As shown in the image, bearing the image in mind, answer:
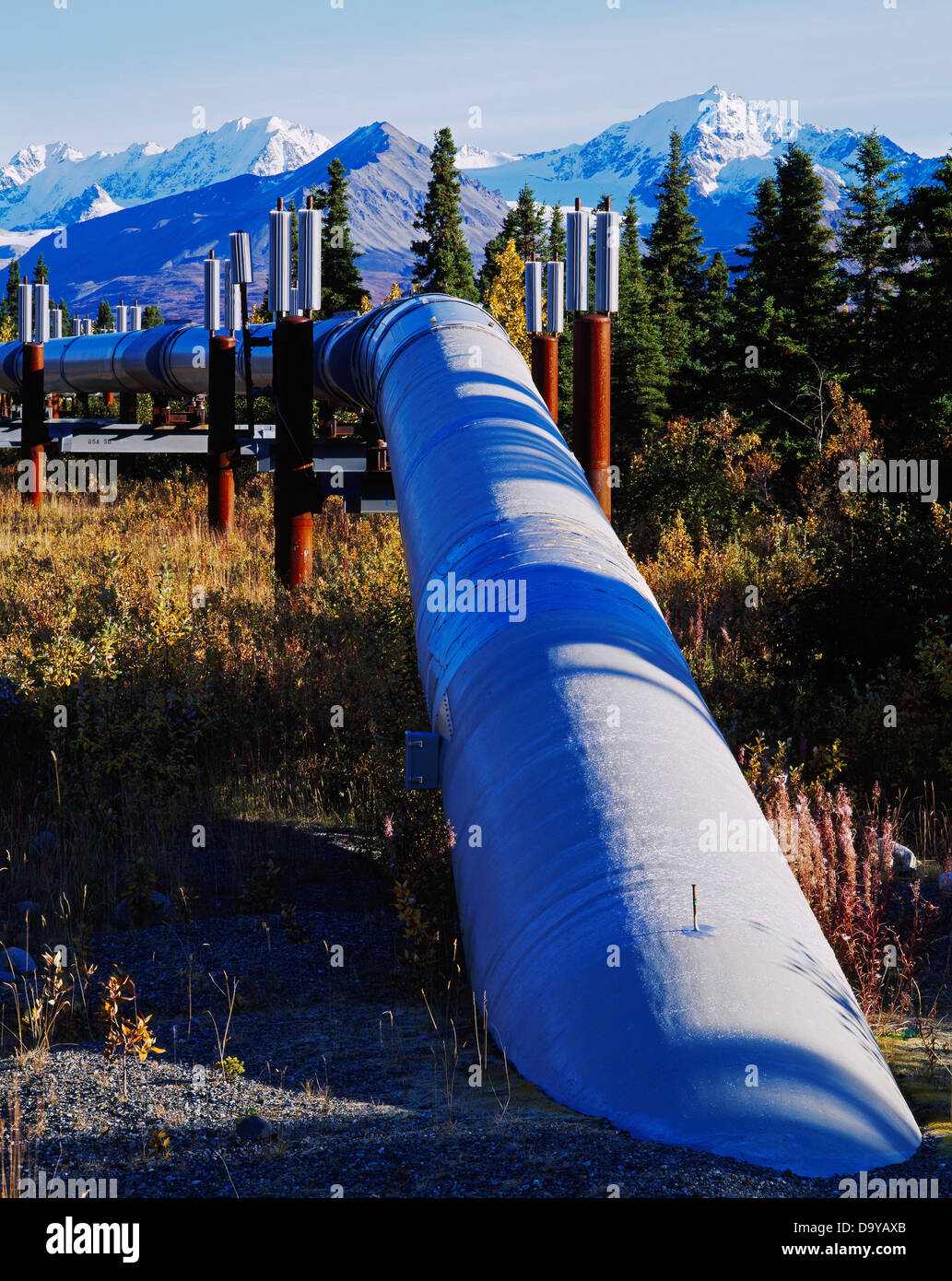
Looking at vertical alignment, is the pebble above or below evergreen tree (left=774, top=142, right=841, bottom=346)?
below

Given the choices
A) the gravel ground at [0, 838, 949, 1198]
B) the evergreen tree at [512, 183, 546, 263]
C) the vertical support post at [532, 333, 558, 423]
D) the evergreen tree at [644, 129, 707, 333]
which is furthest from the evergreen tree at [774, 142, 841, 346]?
the gravel ground at [0, 838, 949, 1198]

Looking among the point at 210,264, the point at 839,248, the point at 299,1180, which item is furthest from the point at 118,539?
the point at 839,248

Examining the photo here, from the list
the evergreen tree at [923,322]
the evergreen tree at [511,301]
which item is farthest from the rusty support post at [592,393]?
the evergreen tree at [923,322]

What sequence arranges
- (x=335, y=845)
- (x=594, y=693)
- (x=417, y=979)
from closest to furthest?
1. (x=594, y=693)
2. (x=417, y=979)
3. (x=335, y=845)

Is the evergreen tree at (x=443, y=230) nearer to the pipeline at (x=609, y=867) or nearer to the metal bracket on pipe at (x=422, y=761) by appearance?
the pipeline at (x=609, y=867)

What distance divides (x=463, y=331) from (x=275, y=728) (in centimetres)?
320

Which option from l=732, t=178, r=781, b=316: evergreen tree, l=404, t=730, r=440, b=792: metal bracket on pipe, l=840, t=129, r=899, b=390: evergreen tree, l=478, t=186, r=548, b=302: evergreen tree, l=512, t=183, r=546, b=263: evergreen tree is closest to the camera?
l=404, t=730, r=440, b=792: metal bracket on pipe

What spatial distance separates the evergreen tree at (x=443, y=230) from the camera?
41.4 metres

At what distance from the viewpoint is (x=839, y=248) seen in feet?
124

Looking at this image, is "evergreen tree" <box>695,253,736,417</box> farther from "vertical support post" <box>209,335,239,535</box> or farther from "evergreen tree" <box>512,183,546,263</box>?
"vertical support post" <box>209,335,239,535</box>

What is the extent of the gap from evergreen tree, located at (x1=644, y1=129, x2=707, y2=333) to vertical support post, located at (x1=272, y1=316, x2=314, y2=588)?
1607 inches

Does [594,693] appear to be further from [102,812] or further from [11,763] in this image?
[11,763]

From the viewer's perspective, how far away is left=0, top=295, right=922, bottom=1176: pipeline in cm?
320

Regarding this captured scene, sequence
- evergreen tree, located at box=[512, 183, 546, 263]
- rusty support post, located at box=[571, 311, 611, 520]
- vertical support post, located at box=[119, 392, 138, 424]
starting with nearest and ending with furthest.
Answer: rusty support post, located at box=[571, 311, 611, 520]
vertical support post, located at box=[119, 392, 138, 424]
evergreen tree, located at box=[512, 183, 546, 263]
